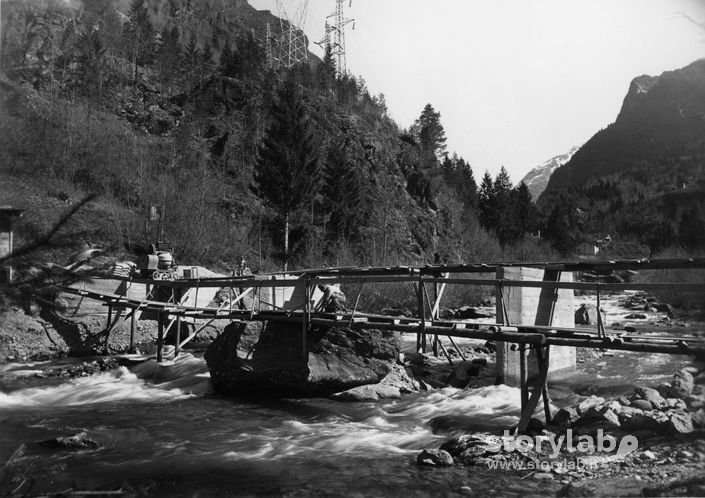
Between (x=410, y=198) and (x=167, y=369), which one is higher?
(x=410, y=198)

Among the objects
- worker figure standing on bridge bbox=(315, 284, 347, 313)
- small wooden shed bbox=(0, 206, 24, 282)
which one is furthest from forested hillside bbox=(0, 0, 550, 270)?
worker figure standing on bridge bbox=(315, 284, 347, 313)

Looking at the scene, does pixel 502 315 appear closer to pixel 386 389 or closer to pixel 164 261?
pixel 386 389

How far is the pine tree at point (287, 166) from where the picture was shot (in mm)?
42594

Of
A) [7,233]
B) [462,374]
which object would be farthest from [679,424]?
[7,233]

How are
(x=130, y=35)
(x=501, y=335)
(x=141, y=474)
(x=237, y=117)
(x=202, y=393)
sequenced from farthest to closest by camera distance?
(x=130, y=35)
(x=237, y=117)
(x=202, y=393)
(x=501, y=335)
(x=141, y=474)

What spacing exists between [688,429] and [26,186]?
8604 millimetres

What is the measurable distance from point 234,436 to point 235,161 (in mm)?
51707

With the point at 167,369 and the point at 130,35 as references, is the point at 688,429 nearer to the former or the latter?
the point at 167,369

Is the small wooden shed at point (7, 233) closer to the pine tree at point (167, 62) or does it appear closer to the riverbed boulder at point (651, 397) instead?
the riverbed boulder at point (651, 397)

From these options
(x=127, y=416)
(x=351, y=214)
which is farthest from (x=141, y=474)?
(x=351, y=214)

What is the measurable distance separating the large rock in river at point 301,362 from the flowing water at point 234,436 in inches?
17.3

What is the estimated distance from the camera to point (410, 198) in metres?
73.1

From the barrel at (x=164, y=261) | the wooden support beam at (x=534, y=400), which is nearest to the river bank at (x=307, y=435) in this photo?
the wooden support beam at (x=534, y=400)

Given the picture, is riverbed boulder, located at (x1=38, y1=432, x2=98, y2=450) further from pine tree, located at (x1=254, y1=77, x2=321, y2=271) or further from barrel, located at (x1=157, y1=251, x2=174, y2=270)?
pine tree, located at (x1=254, y1=77, x2=321, y2=271)
